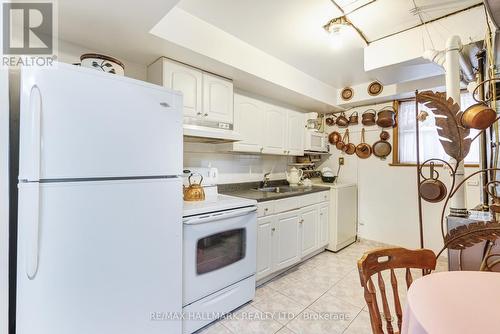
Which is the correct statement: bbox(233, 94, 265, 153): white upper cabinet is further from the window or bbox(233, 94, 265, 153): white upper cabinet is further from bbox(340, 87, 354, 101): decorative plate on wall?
the window

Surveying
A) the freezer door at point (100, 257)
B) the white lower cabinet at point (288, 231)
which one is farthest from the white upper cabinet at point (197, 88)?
the white lower cabinet at point (288, 231)

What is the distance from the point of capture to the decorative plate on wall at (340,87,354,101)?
10.5 feet

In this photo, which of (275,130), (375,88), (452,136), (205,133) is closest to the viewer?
(452,136)

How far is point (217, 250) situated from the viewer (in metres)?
1.73

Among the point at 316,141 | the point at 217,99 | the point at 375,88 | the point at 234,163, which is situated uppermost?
the point at 375,88

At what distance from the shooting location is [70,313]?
3.51 feet

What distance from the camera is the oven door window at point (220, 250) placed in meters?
1.62

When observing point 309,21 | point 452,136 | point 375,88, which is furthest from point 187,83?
point 375,88

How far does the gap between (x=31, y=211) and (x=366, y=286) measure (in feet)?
4.63

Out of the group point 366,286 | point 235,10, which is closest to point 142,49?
point 235,10

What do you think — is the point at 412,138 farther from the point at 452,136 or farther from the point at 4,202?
the point at 4,202

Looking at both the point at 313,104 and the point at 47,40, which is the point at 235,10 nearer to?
the point at 47,40

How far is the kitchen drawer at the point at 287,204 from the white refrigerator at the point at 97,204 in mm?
1086

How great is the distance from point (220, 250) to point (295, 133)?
199 centimetres
